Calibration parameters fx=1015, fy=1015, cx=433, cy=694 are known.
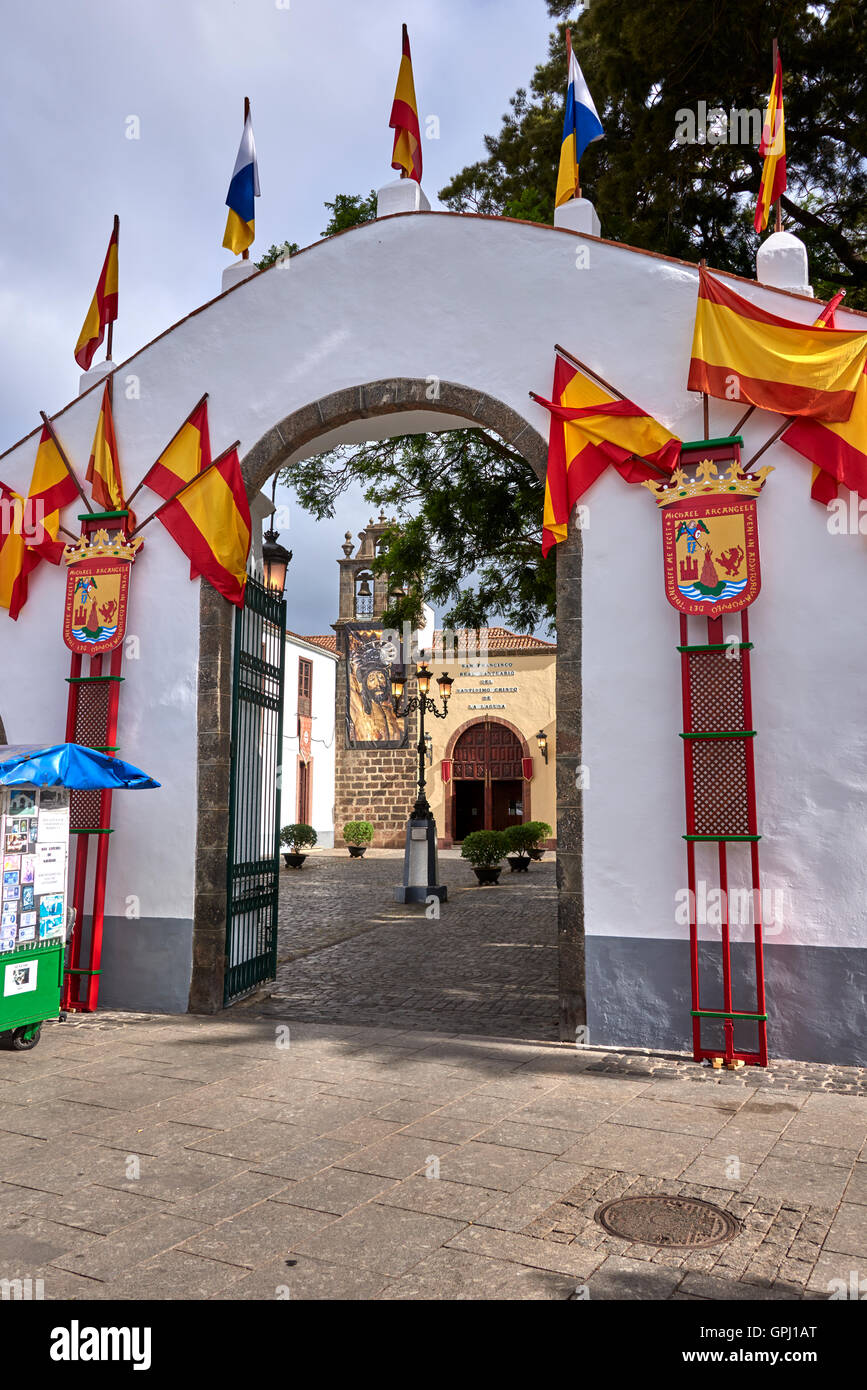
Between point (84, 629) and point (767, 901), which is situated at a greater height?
point (84, 629)

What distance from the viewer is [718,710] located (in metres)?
6.41

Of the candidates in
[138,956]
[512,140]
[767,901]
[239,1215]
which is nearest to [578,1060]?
[767,901]

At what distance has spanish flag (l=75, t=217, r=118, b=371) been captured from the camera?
8891 millimetres

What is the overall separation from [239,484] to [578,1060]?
4.87m

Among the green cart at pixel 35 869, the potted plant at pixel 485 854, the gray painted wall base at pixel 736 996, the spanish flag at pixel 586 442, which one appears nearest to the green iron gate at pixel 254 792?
the green cart at pixel 35 869

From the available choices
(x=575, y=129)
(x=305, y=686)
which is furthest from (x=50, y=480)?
(x=305, y=686)

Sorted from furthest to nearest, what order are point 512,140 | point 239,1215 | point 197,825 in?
point 512,140, point 197,825, point 239,1215

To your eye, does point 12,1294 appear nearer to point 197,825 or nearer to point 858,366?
point 197,825

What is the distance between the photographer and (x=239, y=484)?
7.92 m

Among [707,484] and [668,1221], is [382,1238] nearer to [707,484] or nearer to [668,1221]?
[668,1221]

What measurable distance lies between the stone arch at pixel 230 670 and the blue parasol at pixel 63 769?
2.92 ft

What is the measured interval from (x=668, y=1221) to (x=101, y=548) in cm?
649
